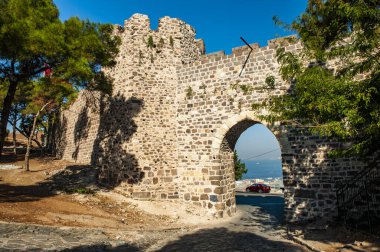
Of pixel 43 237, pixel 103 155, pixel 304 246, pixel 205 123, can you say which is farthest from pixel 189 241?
pixel 103 155

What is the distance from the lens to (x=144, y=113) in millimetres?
13477

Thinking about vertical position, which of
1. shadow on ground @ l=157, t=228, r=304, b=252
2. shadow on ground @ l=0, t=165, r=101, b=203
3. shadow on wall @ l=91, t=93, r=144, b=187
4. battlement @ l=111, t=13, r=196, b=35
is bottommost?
shadow on ground @ l=157, t=228, r=304, b=252

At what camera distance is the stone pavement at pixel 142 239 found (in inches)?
280

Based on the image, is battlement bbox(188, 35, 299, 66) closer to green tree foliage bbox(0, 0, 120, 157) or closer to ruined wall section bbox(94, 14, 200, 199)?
A: ruined wall section bbox(94, 14, 200, 199)

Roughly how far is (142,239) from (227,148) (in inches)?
245

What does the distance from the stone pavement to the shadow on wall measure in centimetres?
395

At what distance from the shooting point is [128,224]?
1023 cm

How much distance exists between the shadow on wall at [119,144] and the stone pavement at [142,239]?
3.95 metres

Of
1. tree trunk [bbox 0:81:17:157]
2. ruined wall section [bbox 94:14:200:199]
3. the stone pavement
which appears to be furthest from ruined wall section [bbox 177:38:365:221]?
tree trunk [bbox 0:81:17:157]

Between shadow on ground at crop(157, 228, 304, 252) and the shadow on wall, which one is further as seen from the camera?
the shadow on wall

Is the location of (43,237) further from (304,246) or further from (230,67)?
(230,67)

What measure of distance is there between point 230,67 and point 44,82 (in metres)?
7.70

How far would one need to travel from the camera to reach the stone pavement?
7.11m

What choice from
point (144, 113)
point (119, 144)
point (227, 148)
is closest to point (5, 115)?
point (119, 144)
